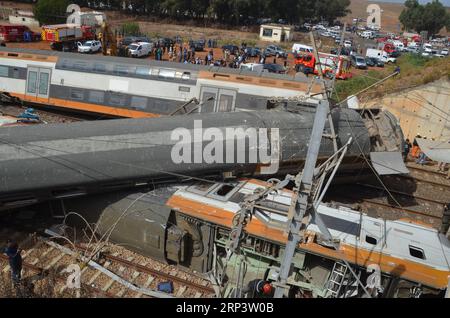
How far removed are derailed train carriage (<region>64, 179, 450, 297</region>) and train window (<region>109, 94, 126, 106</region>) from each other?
33.8ft

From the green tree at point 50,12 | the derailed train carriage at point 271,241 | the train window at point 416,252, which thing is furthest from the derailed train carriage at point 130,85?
the green tree at point 50,12

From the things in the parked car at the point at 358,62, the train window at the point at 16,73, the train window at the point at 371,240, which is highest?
the parked car at the point at 358,62

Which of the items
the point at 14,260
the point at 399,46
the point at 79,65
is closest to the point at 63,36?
the point at 79,65

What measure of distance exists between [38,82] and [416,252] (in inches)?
912

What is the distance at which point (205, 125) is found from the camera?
14297 millimetres

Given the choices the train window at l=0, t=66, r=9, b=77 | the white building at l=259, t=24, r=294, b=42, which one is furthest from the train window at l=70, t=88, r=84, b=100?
the white building at l=259, t=24, r=294, b=42

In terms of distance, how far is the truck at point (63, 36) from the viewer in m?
46.8

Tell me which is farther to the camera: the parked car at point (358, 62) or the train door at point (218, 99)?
the parked car at point (358, 62)

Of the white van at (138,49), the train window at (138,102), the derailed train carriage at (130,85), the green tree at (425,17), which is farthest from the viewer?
the green tree at (425,17)

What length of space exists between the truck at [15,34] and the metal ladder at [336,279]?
175 ft

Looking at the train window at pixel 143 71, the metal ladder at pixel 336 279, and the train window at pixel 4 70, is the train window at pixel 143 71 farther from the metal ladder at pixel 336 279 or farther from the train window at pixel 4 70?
the metal ladder at pixel 336 279

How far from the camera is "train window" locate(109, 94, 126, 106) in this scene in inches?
890

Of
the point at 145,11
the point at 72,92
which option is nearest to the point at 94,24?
the point at 145,11

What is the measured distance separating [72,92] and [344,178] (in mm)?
16978
